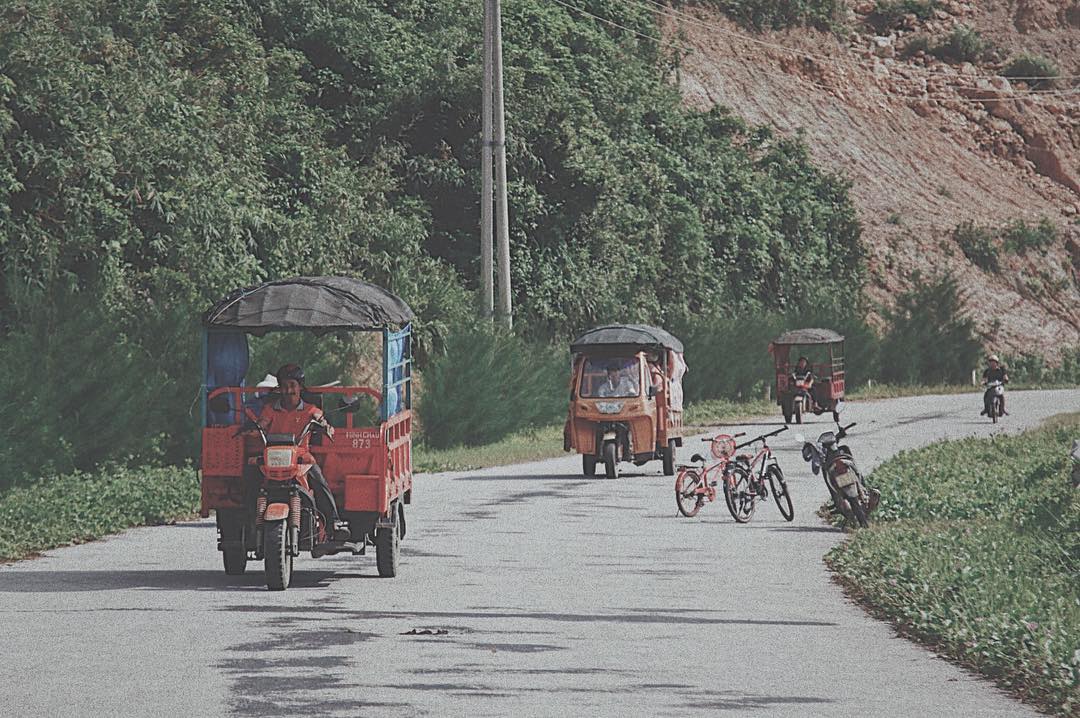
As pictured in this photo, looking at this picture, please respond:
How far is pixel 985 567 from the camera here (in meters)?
14.8

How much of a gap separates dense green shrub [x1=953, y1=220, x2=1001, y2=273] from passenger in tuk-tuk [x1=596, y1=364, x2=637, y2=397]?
57607 millimetres

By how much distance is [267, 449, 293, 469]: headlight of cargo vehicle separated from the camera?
1536 cm

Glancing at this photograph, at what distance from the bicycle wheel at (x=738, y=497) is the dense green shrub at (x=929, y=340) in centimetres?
5019

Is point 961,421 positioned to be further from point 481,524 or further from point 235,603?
point 235,603

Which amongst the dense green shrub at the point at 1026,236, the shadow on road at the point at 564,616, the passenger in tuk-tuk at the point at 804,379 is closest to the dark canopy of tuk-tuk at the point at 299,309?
the shadow on road at the point at 564,616

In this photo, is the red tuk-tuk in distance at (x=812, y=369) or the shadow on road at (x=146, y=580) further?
the red tuk-tuk in distance at (x=812, y=369)

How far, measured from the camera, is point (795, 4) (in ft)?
292

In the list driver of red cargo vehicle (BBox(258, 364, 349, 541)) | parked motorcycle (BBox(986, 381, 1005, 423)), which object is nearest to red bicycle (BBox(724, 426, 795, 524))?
driver of red cargo vehicle (BBox(258, 364, 349, 541))

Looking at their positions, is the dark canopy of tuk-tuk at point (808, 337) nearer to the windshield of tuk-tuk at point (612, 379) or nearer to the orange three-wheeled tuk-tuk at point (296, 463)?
the windshield of tuk-tuk at point (612, 379)

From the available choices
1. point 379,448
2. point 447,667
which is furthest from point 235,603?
point 447,667

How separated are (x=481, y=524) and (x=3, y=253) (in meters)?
10.9

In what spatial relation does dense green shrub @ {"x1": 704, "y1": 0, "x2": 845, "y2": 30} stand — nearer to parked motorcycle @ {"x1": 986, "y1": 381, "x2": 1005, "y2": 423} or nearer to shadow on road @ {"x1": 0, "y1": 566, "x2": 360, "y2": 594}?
parked motorcycle @ {"x1": 986, "y1": 381, "x2": 1005, "y2": 423}

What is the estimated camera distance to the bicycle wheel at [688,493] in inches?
891

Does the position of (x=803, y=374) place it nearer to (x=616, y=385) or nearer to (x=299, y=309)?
(x=616, y=385)
